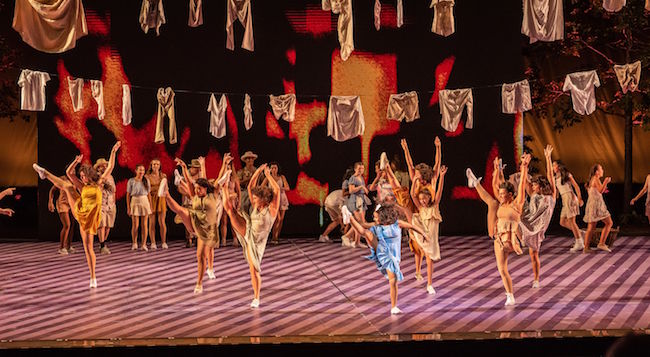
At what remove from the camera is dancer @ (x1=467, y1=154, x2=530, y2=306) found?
9.27 metres

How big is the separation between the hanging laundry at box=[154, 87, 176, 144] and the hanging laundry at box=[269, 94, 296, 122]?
5.85 feet

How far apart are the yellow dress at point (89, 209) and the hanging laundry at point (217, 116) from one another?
571cm

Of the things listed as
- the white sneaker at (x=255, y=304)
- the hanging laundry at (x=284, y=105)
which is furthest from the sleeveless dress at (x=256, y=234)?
the hanging laundry at (x=284, y=105)

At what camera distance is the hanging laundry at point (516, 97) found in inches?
604

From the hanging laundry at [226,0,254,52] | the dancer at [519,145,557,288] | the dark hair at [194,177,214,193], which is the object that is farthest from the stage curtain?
the dark hair at [194,177,214,193]

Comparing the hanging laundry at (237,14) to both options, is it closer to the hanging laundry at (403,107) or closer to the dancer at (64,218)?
the hanging laundry at (403,107)

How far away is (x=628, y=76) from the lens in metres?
14.1

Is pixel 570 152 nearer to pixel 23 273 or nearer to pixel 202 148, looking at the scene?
pixel 202 148

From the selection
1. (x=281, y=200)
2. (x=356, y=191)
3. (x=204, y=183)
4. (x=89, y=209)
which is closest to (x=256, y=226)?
(x=204, y=183)

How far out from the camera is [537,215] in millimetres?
10805

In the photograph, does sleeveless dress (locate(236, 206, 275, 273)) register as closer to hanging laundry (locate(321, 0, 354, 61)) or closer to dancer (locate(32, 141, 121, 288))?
dancer (locate(32, 141, 121, 288))

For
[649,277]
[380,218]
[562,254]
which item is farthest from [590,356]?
[562,254]

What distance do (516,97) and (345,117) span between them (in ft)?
10.1

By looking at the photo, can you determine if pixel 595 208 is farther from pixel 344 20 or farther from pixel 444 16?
pixel 344 20
